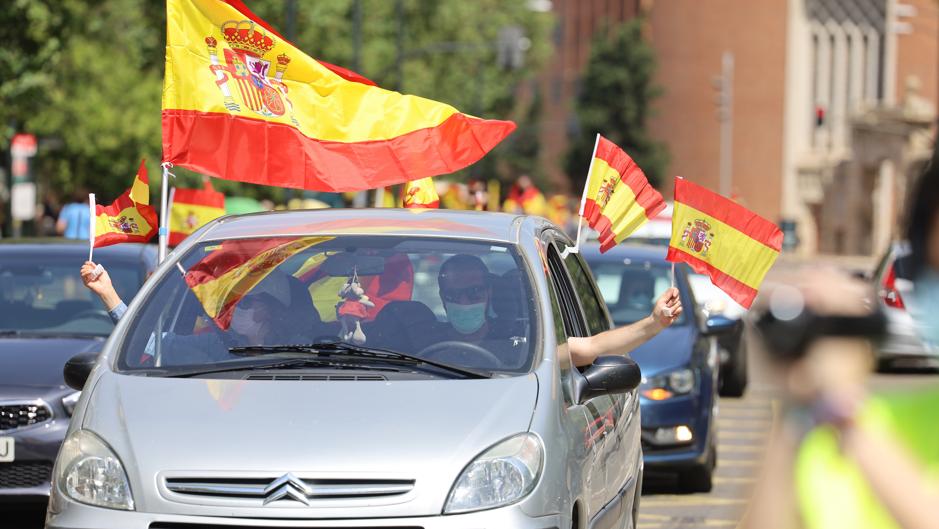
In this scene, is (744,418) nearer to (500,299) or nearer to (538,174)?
(500,299)

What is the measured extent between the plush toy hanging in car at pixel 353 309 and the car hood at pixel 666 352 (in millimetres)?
5000

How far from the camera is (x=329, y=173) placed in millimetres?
8836

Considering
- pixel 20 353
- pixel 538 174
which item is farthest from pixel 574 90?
pixel 20 353

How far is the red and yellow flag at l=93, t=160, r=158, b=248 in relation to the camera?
357 inches

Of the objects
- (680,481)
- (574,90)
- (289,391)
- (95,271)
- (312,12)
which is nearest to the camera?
(289,391)

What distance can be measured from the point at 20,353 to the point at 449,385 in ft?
13.7

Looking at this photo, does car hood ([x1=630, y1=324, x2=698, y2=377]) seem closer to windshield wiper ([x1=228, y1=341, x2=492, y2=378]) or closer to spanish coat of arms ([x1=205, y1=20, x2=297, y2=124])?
spanish coat of arms ([x1=205, y1=20, x2=297, y2=124])

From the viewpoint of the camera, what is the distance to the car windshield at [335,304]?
6.05 meters

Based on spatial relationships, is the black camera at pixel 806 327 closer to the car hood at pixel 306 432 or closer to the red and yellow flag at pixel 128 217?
the car hood at pixel 306 432

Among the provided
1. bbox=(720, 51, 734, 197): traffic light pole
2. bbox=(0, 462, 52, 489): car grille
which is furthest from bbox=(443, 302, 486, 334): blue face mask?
bbox=(720, 51, 734, 197): traffic light pole

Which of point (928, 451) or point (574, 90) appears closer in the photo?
point (928, 451)

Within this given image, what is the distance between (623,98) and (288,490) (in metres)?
95.1

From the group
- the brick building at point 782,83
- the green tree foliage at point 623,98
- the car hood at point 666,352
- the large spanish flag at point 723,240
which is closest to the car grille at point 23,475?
the large spanish flag at point 723,240

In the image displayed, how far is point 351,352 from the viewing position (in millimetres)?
5980
